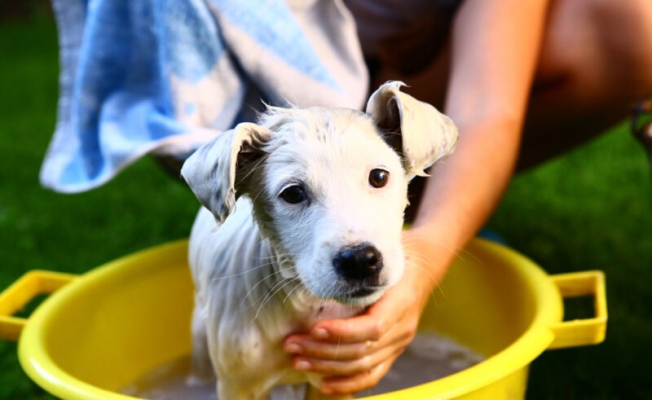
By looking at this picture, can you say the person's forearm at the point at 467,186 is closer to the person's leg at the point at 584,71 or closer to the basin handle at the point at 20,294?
the person's leg at the point at 584,71

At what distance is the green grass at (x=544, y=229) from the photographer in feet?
5.12

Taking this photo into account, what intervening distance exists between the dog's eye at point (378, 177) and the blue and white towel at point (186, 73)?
1.56 feet

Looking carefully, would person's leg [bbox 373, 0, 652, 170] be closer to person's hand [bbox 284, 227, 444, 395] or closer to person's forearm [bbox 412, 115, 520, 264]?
person's forearm [bbox 412, 115, 520, 264]

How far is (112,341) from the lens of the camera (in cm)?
163

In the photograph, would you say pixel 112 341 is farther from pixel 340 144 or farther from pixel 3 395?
pixel 340 144

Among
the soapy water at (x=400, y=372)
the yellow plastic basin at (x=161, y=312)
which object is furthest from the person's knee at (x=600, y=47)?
the soapy water at (x=400, y=372)

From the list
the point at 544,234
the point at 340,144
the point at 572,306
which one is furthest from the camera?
the point at 544,234

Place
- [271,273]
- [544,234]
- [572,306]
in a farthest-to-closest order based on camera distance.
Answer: [544,234] < [572,306] < [271,273]

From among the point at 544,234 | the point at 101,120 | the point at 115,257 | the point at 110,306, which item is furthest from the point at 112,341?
the point at 544,234

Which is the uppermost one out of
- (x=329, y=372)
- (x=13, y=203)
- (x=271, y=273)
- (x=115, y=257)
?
(x=271, y=273)

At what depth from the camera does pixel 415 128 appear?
A: 0.94 metres

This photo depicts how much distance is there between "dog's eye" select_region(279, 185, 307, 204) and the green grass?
2.56ft

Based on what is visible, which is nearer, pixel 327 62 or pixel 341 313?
pixel 341 313

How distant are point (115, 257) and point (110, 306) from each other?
624 mm
